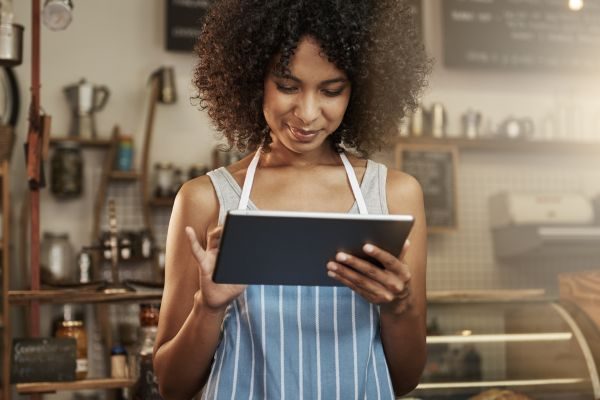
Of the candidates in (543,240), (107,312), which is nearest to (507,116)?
(543,240)

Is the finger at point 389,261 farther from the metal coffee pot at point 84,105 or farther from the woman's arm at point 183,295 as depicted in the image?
the metal coffee pot at point 84,105

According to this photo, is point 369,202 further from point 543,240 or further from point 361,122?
point 543,240

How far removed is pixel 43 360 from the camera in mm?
3018

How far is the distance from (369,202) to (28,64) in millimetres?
4426

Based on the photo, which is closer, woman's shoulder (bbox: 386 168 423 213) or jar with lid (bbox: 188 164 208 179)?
woman's shoulder (bbox: 386 168 423 213)

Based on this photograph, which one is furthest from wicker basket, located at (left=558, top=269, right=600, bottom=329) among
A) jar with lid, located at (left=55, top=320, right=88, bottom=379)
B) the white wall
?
the white wall

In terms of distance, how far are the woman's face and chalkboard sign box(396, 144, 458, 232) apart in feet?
14.3

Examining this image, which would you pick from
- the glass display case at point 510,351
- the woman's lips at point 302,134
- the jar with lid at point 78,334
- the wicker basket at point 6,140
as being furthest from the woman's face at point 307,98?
the wicker basket at point 6,140

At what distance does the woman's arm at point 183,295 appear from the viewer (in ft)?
4.91

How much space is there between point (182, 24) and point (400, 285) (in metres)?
4.58

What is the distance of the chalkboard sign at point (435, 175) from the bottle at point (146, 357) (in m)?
2.87

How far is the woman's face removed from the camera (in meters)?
1.48

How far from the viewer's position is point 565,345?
117 inches

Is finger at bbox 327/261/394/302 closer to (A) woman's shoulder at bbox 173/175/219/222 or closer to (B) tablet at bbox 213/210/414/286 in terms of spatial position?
(B) tablet at bbox 213/210/414/286
